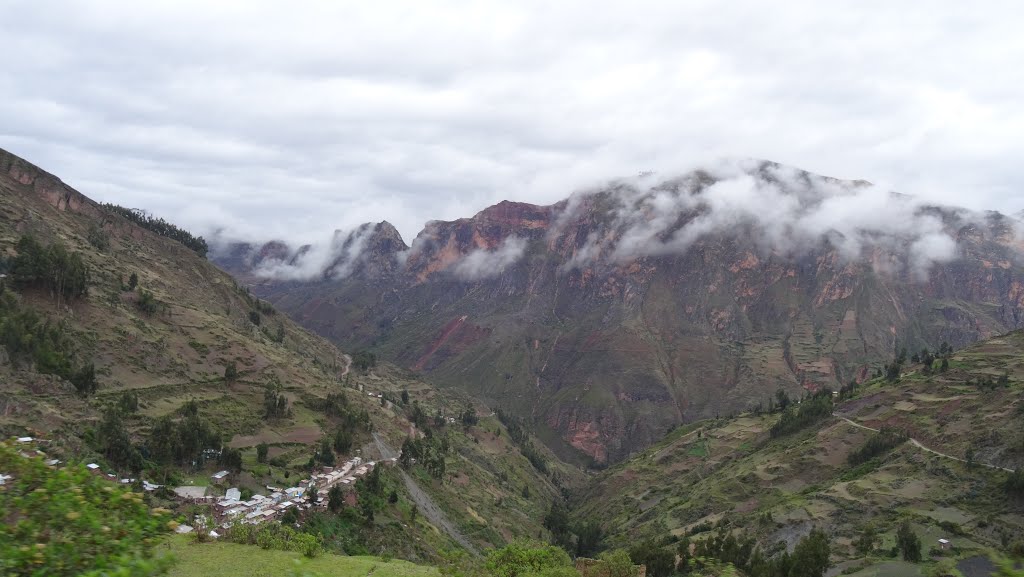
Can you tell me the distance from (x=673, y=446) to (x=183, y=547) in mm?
159109

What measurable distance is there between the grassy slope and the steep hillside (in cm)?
3267

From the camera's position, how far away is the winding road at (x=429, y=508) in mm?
97931

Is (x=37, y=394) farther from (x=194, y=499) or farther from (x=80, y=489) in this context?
(x=80, y=489)

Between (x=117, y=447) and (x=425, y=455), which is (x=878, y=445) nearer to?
(x=425, y=455)

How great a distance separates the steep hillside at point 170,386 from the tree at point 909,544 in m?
60.2

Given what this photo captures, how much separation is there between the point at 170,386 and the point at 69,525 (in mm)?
100926

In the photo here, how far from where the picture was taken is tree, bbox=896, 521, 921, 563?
225 feet

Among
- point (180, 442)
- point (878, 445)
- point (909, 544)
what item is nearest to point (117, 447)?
point (180, 442)

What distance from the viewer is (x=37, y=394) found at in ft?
244

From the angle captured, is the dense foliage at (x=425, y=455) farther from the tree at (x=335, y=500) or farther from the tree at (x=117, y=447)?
the tree at (x=117, y=447)

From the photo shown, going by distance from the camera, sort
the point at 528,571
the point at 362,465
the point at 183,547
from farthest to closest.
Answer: the point at 362,465, the point at 528,571, the point at 183,547

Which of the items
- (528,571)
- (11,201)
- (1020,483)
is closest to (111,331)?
(11,201)

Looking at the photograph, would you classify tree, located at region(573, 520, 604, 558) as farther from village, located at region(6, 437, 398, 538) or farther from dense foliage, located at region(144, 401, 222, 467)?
dense foliage, located at region(144, 401, 222, 467)

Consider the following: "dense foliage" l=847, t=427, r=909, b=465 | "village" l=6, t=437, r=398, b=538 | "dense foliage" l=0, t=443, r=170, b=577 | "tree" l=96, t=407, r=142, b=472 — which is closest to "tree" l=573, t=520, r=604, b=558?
Answer: "dense foliage" l=847, t=427, r=909, b=465
